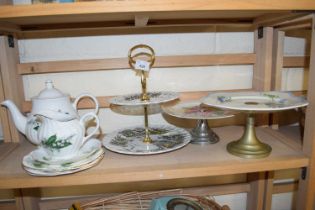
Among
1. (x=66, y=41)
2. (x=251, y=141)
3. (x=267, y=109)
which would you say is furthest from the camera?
(x=66, y=41)

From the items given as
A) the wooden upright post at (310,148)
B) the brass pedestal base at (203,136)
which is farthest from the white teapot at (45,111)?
the wooden upright post at (310,148)

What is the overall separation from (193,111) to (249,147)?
20cm

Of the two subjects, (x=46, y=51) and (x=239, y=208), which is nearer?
(x=46, y=51)

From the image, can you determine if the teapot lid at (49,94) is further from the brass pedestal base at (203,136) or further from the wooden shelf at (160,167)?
the brass pedestal base at (203,136)

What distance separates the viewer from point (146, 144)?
72cm

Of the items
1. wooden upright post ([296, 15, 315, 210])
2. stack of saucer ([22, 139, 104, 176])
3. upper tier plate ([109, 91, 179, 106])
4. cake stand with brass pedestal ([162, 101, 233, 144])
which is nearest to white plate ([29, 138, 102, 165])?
stack of saucer ([22, 139, 104, 176])

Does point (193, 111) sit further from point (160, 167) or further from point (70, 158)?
point (70, 158)

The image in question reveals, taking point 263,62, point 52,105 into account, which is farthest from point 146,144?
point 263,62

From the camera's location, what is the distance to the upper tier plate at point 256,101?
569 millimetres

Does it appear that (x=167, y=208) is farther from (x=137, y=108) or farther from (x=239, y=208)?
(x=239, y=208)

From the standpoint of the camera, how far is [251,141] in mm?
659

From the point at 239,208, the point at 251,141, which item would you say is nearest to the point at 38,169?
the point at 251,141

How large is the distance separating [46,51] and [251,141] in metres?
0.71

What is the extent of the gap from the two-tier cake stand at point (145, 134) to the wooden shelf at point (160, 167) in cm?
2
